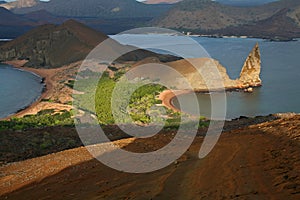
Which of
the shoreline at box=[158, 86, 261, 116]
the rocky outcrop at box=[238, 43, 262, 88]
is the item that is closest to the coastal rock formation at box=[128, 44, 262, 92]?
the rocky outcrop at box=[238, 43, 262, 88]

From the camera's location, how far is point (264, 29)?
106m

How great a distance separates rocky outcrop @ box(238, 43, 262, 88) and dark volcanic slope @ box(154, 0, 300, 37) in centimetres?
6506

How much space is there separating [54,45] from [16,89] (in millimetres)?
18394

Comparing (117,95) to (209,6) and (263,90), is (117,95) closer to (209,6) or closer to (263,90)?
(263,90)

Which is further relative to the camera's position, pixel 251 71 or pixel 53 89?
pixel 251 71

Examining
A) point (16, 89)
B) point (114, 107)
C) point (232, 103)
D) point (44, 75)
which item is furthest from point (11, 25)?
point (114, 107)

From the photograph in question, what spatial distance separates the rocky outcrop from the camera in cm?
3578

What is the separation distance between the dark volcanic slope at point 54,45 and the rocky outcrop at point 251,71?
22672 millimetres

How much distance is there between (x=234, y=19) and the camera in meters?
124

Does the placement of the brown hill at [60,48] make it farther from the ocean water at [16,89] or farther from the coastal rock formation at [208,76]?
the coastal rock formation at [208,76]

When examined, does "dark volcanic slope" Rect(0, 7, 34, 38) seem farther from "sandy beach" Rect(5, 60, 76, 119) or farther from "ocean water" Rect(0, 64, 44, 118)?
"ocean water" Rect(0, 64, 44, 118)

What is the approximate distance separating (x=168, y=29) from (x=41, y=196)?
11901 centimetres

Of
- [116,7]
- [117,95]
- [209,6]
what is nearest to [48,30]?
[117,95]

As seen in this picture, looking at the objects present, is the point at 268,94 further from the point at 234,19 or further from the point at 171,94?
the point at 234,19
